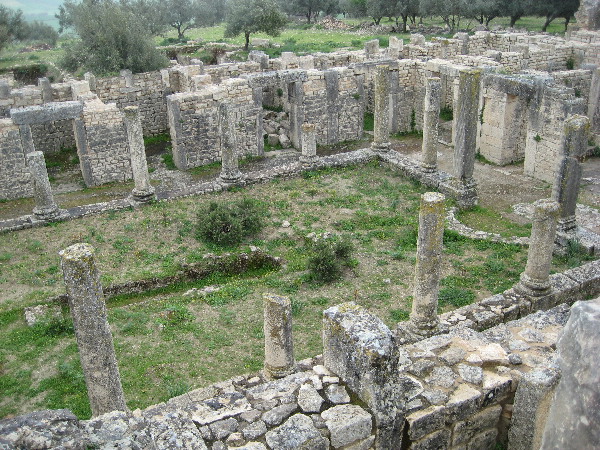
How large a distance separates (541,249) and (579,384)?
9213 millimetres

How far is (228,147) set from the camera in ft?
56.9

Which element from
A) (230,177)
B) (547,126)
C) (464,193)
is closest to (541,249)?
(464,193)

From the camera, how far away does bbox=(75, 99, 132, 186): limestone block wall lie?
62.2ft

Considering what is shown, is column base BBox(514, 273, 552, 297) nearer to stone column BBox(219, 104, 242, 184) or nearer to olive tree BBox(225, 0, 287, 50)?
stone column BBox(219, 104, 242, 184)

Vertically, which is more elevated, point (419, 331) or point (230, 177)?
point (230, 177)

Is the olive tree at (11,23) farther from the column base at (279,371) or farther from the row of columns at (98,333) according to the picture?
the column base at (279,371)

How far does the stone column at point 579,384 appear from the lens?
9.00 feet

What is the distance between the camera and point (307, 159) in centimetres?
1855

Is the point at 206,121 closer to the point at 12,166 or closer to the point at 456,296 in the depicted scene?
the point at 12,166

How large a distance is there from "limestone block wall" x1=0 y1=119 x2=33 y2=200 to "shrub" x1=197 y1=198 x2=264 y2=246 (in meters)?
7.03

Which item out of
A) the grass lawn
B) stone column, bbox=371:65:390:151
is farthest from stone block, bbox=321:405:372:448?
stone column, bbox=371:65:390:151

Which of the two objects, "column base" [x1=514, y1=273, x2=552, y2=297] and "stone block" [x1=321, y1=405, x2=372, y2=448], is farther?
"column base" [x1=514, y1=273, x2=552, y2=297]

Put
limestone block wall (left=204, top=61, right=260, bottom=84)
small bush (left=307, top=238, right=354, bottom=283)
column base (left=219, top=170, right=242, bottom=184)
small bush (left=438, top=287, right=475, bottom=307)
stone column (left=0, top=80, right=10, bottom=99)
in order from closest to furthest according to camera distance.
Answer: small bush (left=438, top=287, right=475, bottom=307)
small bush (left=307, top=238, right=354, bottom=283)
column base (left=219, top=170, right=242, bottom=184)
stone column (left=0, top=80, right=10, bottom=99)
limestone block wall (left=204, top=61, right=260, bottom=84)

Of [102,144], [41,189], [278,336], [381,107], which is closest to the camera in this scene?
[278,336]
